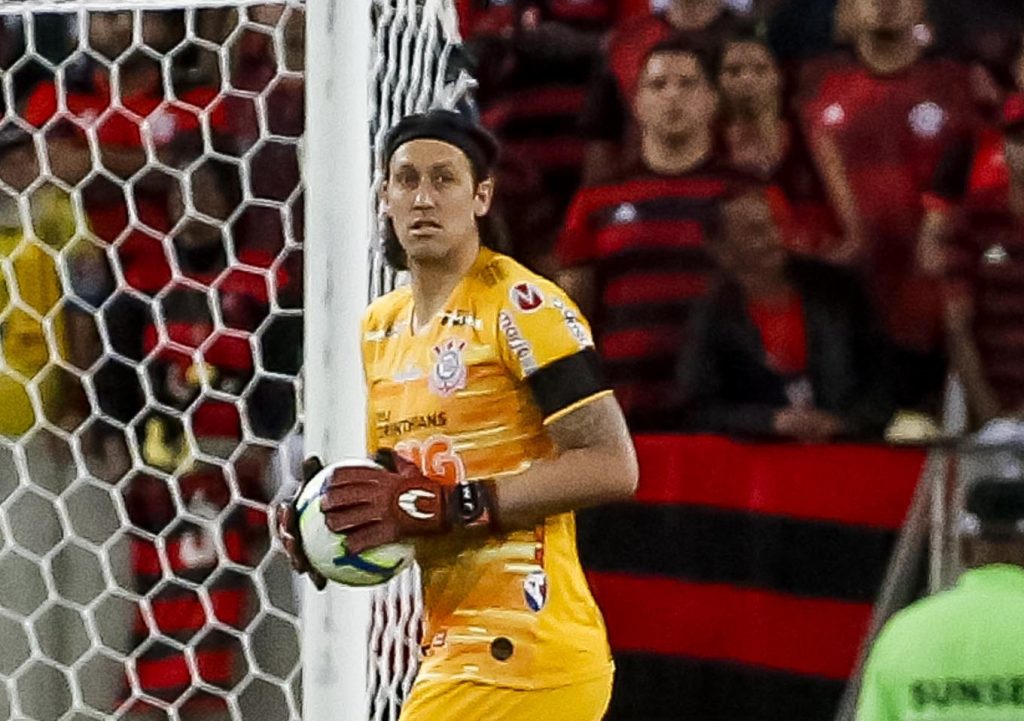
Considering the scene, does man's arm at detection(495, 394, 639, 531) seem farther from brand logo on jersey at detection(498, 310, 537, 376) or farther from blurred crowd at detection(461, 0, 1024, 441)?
blurred crowd at detection(461, 0, 1024, 441)

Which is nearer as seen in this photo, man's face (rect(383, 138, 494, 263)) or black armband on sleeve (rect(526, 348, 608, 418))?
black armband on sleeve (rect(526, 348, 608, 418))

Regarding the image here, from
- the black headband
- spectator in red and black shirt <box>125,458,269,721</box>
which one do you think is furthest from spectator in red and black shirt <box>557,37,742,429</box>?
the black headband

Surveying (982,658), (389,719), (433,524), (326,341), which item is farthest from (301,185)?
(982,658)

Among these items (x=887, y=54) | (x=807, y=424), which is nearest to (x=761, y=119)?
(x=887, y=54)

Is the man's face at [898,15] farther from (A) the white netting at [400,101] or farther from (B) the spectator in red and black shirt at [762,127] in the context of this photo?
(A) the white netting at [400,101]

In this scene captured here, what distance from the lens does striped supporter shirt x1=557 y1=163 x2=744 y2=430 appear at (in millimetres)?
3590

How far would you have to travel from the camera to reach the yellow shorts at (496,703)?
98.2 inches

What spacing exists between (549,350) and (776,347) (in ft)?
3.58

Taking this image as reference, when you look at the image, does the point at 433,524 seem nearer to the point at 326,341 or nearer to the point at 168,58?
the point at 326,341

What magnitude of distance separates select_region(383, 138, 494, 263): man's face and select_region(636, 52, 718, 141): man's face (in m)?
1.03

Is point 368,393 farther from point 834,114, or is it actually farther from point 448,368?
point 834,114

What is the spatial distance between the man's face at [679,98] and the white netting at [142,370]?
67cm

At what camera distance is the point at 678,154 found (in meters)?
3.64

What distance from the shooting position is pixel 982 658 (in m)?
2.29
